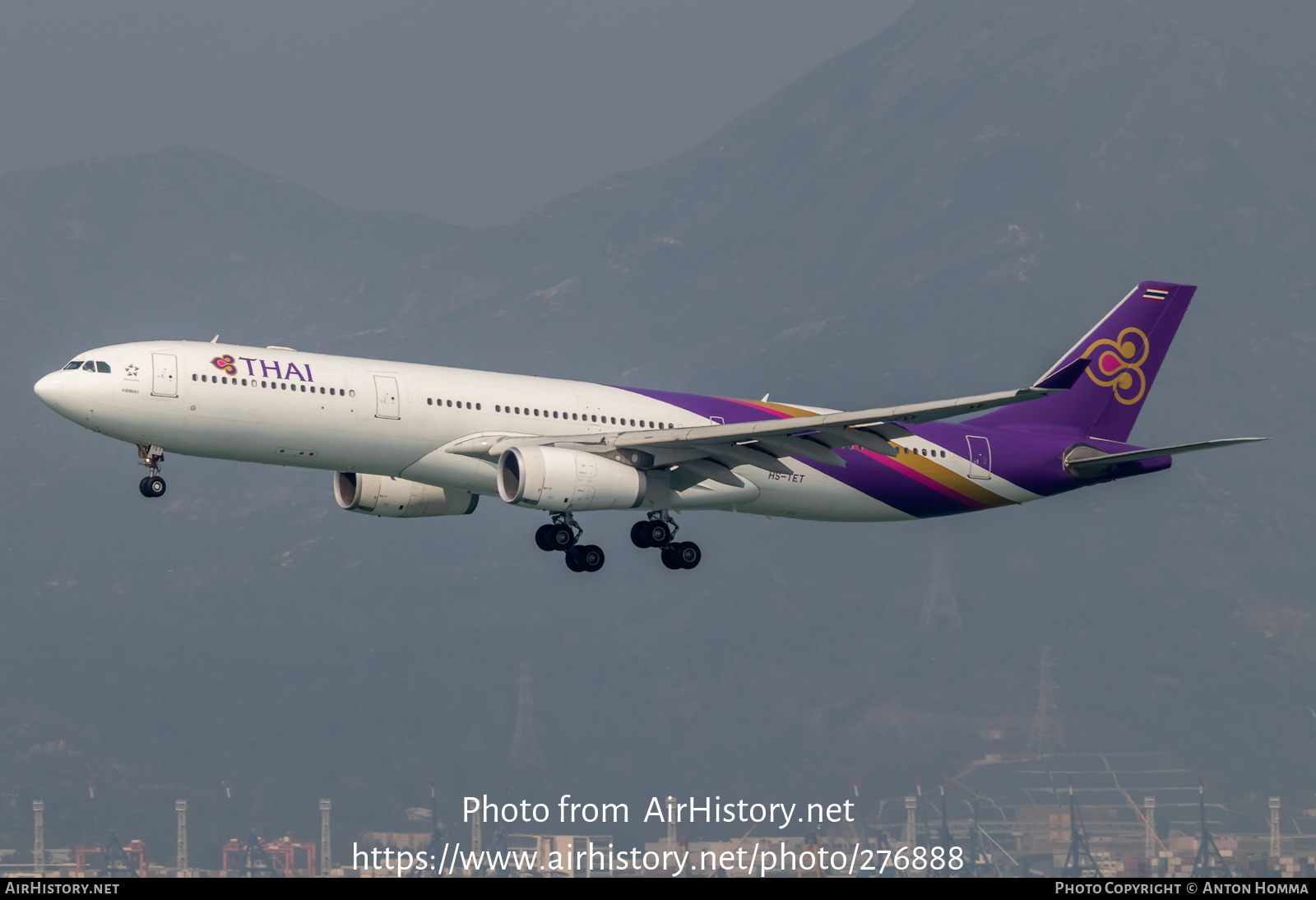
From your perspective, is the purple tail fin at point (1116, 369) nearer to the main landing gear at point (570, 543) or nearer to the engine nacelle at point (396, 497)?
the main landing gear at point (570, 543)

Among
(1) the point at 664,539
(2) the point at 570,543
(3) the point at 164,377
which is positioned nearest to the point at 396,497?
(2) the point at 570,543

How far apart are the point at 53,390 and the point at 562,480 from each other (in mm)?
13752

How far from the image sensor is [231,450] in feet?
167

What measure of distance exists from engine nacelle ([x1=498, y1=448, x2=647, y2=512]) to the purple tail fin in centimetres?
1576

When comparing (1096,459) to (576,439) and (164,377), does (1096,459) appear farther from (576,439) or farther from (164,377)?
(164,377)

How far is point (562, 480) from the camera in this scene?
51.5 metres

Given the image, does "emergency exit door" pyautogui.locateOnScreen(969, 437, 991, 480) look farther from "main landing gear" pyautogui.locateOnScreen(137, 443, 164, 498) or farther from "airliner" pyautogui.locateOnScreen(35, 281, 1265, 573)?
"main landing gear" pyautogui.locateOnScreen(137, 443, 164, 498)

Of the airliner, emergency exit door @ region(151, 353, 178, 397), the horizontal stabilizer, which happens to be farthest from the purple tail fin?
emergency exit door @ region(151, 353, 178, 397)

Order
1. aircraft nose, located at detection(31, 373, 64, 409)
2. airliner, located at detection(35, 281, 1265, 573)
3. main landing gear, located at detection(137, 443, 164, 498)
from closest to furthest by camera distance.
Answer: aircraft nose, located at detection(31, 373, 64, 409), airliner, located at detection(35, 281, 1265, 573), main landing gear, located at detection(137, 443, 164, 498)

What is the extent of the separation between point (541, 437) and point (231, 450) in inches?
346

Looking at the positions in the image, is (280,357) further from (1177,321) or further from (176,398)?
(1177,321)

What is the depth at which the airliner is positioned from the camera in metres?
49.9

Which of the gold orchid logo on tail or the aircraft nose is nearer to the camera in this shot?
the aircraft nose

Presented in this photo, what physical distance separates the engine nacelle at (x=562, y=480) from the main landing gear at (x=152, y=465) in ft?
30.3
